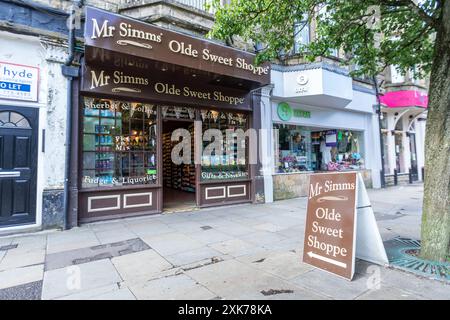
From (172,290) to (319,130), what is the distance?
10293 millimetres

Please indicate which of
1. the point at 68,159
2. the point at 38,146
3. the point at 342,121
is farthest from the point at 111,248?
the point at 342,121

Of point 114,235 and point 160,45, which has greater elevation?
point 160,45

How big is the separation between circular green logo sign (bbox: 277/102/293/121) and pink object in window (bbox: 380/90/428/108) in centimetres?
663

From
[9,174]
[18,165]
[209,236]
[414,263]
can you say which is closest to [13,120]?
[18,165]

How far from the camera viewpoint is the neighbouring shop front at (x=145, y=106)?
19.3 feet

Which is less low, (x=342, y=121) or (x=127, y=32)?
(x=127, y=32)

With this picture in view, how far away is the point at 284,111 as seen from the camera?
10219mm

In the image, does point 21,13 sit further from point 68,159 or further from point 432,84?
point 432,84

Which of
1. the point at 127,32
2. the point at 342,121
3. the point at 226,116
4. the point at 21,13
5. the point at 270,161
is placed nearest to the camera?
the point at 127,32

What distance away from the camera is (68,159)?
6242 mm

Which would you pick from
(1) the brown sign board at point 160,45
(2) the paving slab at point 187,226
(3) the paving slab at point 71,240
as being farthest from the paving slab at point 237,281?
(1) the brown sign board at point 160,45

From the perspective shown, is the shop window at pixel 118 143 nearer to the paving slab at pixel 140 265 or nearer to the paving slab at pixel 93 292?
the paving slab at pixel 140 265

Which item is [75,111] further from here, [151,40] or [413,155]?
[413,155]
